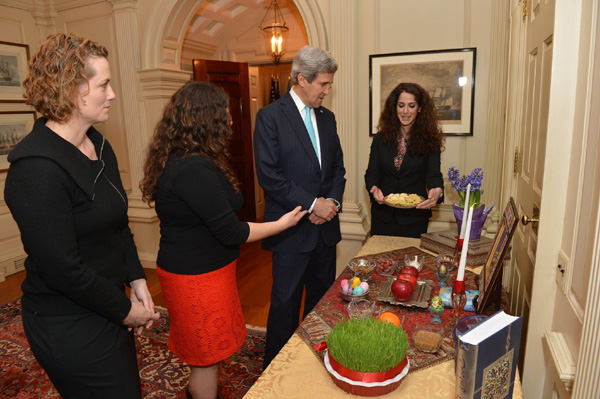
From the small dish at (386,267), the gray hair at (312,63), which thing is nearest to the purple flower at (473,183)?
the small dish at (386,267)

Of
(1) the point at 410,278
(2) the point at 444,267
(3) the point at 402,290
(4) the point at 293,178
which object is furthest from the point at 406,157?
(3) the point at 402,290

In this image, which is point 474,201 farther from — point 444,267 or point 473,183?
point 444,267

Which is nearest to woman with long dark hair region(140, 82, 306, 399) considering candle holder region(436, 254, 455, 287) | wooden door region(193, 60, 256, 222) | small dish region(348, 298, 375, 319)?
small dish region(348, 298, 375, 319)

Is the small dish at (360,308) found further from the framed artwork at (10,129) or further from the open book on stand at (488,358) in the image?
the framed artwork at (10,129)

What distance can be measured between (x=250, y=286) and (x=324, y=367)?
3.00 metres

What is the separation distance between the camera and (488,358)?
91 cm

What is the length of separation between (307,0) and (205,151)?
7.94 feet

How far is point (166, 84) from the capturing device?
14.4 ft

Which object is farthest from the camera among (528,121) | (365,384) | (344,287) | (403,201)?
(403,201)

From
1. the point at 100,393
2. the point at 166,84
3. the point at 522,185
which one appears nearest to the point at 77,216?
the point at 100,393

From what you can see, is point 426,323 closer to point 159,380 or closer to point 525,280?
point 525,280

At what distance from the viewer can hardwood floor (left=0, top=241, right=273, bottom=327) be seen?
3.52m

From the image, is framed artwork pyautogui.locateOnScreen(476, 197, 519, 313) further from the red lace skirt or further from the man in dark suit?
the red lace skirt

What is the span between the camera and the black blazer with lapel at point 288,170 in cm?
214
